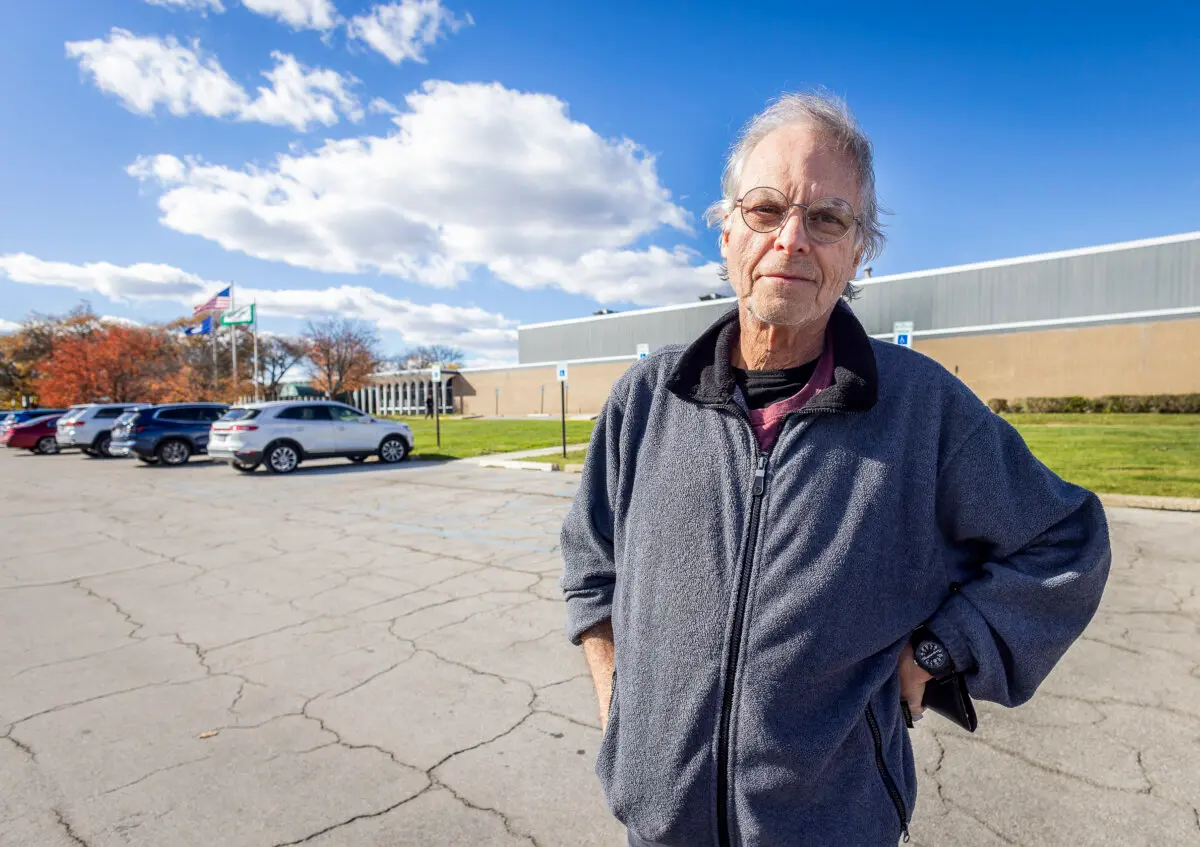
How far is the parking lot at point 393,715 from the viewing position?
2.48m

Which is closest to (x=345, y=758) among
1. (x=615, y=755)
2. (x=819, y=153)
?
(x=615, y=755)

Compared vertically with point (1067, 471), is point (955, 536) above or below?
above

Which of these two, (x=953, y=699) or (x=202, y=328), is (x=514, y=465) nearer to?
(x=953, y=699)

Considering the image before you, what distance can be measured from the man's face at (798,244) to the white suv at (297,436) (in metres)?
15.2

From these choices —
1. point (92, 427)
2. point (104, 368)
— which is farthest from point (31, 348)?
point (92, 427)

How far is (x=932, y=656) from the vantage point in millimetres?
1233

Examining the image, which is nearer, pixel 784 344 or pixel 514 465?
pixel 784 344

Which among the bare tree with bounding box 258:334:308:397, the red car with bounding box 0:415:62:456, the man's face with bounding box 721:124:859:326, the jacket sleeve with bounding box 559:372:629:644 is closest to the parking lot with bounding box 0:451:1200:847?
the jacket sleeve with bounding box 559:372:629:644

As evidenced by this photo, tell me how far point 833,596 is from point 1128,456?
14.5 metres

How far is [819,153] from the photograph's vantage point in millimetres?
1355

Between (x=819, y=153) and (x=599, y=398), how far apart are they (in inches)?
1934

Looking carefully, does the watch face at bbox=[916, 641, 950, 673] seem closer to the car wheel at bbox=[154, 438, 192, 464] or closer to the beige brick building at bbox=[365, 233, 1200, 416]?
the car wheel at bbox=[154, 438, 192, 464]

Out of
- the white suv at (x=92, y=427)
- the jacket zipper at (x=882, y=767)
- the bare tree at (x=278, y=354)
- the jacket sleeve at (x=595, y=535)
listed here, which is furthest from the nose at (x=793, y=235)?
the bare tree at (x=278, y=354)

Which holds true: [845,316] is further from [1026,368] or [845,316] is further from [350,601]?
[1026,368]
